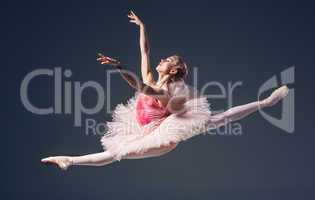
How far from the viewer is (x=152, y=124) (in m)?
2.88

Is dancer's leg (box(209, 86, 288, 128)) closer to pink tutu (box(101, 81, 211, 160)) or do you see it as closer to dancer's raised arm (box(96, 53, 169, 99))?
pink tutu (box(101, 81, 211, 160))

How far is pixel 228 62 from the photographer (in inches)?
148

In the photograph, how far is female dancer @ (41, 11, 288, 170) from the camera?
2775 mm

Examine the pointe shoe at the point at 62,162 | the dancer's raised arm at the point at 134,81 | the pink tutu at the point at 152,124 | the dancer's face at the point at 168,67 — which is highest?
the dancer's face at the point at 168,67

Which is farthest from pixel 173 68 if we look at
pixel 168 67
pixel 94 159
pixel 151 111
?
pixel 94 159

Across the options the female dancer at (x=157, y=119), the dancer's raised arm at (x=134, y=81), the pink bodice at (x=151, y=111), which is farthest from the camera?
the pink bodice at (x=151, y=111)

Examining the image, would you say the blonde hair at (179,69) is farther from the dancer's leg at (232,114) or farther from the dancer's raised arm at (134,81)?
the dancer's leg at (232,114)

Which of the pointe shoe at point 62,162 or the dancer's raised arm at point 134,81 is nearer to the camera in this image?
the dancer's raised arm at point 134,81

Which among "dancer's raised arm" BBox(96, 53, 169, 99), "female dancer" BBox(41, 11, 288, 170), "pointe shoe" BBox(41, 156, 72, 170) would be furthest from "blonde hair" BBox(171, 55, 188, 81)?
"pointe shoe" BBox(41, 156, 72, 170)

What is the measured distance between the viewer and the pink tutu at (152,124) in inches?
109

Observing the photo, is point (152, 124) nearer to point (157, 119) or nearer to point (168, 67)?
point (157, 119)

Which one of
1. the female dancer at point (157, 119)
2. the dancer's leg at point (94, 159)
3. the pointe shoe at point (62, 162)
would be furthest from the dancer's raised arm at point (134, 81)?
the pointe shoe at point (62, 162)

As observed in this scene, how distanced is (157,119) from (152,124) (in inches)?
1.4

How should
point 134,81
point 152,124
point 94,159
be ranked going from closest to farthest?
point 134,81 → point 94,159 → point 152,124
